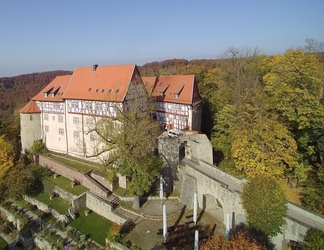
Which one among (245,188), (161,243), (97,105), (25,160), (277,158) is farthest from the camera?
(25,160)

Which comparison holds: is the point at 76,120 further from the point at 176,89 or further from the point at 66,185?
the point at 176,89

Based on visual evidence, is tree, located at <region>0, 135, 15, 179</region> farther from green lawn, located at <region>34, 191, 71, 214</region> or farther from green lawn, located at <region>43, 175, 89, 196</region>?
green lawn, located at <region>34, 191, 71, 214</region>

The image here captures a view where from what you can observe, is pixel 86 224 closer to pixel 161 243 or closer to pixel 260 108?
pixel 161 243

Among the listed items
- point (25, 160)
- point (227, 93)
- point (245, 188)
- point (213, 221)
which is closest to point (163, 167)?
point (213, 221)

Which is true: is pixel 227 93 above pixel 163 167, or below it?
above

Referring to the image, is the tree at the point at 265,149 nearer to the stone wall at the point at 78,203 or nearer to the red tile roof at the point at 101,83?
the red tile roof at the point at 101,83

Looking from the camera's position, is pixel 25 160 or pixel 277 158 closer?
pixel 277 158

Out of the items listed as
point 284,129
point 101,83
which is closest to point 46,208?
point 101,83
